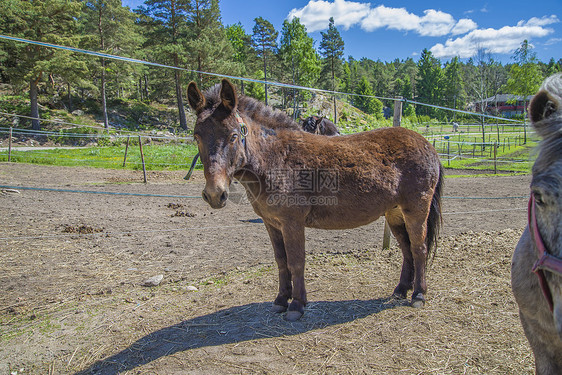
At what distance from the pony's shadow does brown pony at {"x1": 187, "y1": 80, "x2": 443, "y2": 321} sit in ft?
0.58

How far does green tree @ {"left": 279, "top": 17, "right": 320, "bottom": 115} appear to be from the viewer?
38.7 metres

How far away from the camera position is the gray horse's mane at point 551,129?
4.55 ft

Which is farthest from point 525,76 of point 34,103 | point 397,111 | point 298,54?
point 34,103

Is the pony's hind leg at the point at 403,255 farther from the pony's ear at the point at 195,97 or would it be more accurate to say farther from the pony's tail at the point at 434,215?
the pony's ear at the point at 195,97

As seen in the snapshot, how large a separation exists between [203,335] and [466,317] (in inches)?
105

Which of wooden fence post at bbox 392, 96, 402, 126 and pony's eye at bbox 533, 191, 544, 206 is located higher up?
wooden fence post at bbox 392, 96, 402, 126

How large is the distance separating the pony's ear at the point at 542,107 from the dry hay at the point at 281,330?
81.7 inches

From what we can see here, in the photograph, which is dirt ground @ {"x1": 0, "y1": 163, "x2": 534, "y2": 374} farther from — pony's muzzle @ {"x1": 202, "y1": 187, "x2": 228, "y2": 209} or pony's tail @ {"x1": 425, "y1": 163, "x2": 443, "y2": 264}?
pony's muzzle @ {"x1": 202, "y1": 187, "x2": 228, "y2": 209}

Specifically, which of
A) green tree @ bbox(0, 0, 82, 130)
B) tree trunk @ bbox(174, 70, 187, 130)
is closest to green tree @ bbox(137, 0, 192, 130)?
tree trunk @ bbox(174, 70, 187, 130)

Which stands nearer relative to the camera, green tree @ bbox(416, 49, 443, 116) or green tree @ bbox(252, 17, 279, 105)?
green tree @ bbox(252, 17, 279, 105)

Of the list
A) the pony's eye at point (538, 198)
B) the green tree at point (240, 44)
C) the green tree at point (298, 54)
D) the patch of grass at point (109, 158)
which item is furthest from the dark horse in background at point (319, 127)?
the green tree at point (240, 44)

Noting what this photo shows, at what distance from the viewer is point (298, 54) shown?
38.3m

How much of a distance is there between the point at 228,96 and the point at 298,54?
126 ft

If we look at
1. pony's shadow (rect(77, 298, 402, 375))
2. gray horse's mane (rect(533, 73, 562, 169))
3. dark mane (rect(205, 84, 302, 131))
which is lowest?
pony's shadow (rect(77, 298, 402, 375))
